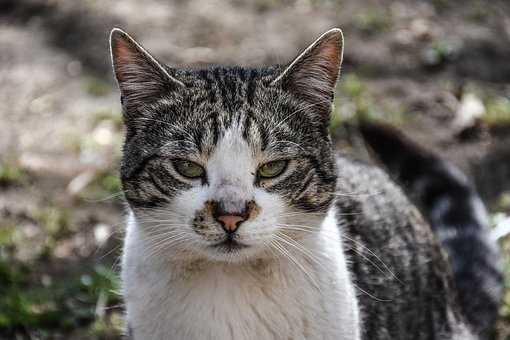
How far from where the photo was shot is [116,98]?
19.0 ft

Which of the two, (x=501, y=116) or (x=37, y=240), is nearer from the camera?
(x=37, y=240)

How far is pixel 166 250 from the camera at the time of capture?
9.44 ft

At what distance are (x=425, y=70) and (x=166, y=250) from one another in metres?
3.65

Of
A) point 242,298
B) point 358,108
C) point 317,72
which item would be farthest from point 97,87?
point 242,298

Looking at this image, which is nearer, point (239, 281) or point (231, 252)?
point (231, 252)

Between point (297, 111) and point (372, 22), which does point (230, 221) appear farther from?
point (372, 22)

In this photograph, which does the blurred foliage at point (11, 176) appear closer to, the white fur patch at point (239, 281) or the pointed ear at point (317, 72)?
the white fur patch at point (239, 281)

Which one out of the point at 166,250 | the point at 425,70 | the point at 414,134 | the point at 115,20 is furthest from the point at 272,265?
the point at 115,20

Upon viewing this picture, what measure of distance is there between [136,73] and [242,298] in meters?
0.90

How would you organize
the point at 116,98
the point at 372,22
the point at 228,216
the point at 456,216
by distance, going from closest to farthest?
the point at 228,216, the point at 456,216, the point at 116,98, the point at 372,22

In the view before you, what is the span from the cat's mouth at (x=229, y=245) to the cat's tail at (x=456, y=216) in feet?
5.31

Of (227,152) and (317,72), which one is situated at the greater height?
(317,72)

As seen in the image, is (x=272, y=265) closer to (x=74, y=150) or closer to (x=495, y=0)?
(x=74, y=150)

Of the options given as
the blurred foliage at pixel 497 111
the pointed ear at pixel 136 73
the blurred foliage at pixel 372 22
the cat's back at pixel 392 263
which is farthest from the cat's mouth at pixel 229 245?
the blurred foliage at pixel 372 22
